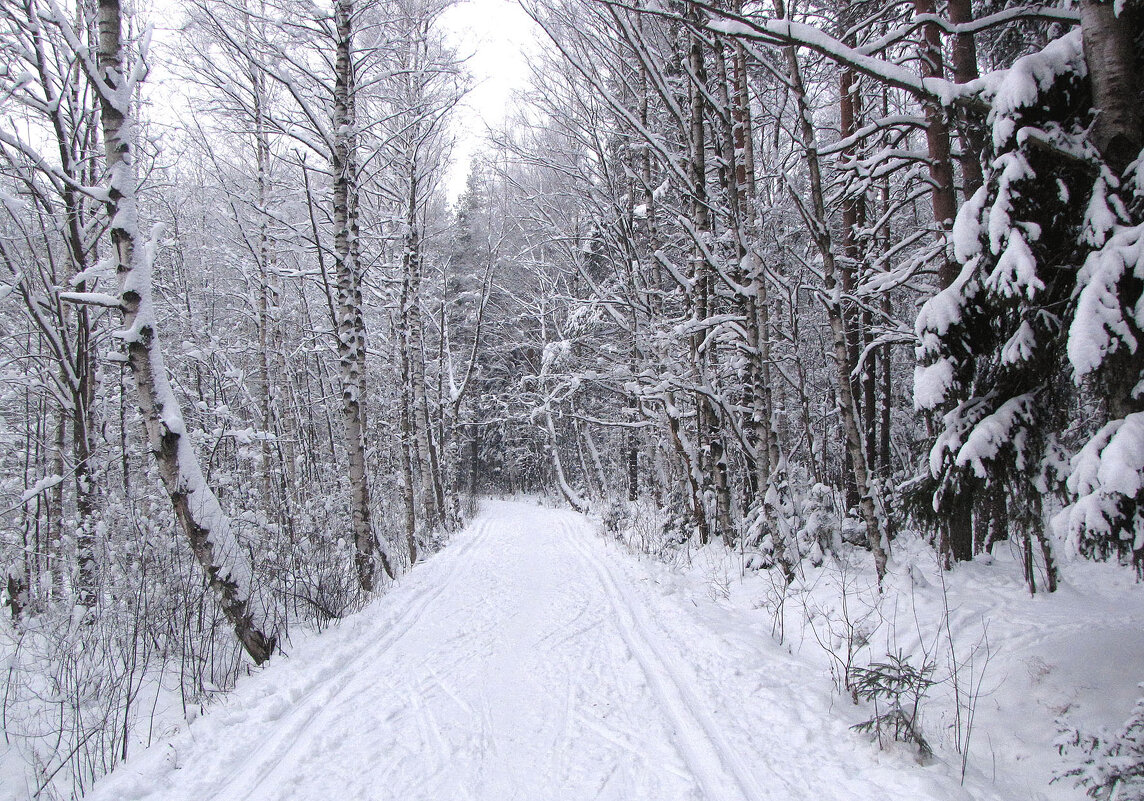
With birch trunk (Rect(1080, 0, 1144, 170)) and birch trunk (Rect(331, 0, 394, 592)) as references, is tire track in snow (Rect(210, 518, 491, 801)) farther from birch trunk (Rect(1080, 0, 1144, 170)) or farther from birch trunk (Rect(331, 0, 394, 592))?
birch trunk (Rect(1080, 0, 1144, 170))

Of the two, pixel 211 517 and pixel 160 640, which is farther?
pixel 160 640

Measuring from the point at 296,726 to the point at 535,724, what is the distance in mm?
1591

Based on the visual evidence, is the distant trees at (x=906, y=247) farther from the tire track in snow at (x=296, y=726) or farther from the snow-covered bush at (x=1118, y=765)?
the tire track in snow at (x=296, y=726)

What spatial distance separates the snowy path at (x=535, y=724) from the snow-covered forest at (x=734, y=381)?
71mm

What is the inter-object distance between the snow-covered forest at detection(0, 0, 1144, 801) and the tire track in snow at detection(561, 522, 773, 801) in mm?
30

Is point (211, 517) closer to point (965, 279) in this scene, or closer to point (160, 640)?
point (160, 640)

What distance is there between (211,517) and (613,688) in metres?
3.73

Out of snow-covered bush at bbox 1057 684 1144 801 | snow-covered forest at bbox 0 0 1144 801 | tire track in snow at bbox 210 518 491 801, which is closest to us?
snow-covered bush at bbox 1057 684 1144 801

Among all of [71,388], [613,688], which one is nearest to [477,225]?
[71,388]

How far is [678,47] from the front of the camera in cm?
791

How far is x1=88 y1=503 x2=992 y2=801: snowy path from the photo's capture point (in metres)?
2.75

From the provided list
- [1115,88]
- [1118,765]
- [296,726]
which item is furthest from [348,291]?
[1118,765]

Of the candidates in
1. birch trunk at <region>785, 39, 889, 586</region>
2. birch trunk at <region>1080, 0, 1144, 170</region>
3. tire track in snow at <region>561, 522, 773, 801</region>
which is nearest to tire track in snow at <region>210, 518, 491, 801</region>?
tire track in snow at <region>561, 522, 773, 801</region>

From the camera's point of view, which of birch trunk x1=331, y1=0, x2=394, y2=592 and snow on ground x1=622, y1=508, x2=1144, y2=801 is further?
birch trunk x1=331, y1=0, x2=394, y2=592
